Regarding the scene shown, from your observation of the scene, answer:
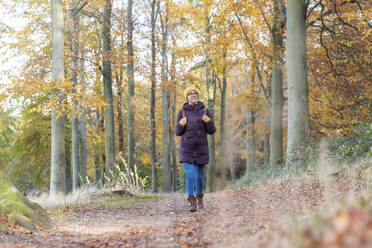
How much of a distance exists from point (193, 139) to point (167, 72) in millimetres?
14859

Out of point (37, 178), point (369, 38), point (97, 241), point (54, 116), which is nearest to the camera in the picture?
point (97, 241)

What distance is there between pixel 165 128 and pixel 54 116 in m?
11.2

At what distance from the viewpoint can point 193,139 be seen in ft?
21.2

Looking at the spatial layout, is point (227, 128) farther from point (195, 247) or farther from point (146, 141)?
point (195, 247)

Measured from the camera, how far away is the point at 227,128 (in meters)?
34.9

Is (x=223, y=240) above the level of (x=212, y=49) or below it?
below

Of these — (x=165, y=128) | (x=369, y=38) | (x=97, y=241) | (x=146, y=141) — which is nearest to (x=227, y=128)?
(x=146, y=141)

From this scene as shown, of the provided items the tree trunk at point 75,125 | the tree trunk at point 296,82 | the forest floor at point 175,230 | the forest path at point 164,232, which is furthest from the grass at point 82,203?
the tree trunk at point 75,125

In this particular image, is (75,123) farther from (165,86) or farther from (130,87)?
(165,86)

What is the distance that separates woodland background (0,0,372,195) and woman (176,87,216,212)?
2.98 m

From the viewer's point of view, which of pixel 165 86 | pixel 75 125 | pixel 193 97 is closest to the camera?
pixel 193 97

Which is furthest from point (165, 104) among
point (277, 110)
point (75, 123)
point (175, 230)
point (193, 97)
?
point (175, 230)

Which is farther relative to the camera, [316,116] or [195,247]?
[316,116]

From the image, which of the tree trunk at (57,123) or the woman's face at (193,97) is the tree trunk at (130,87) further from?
the woman's face at (193,97)
